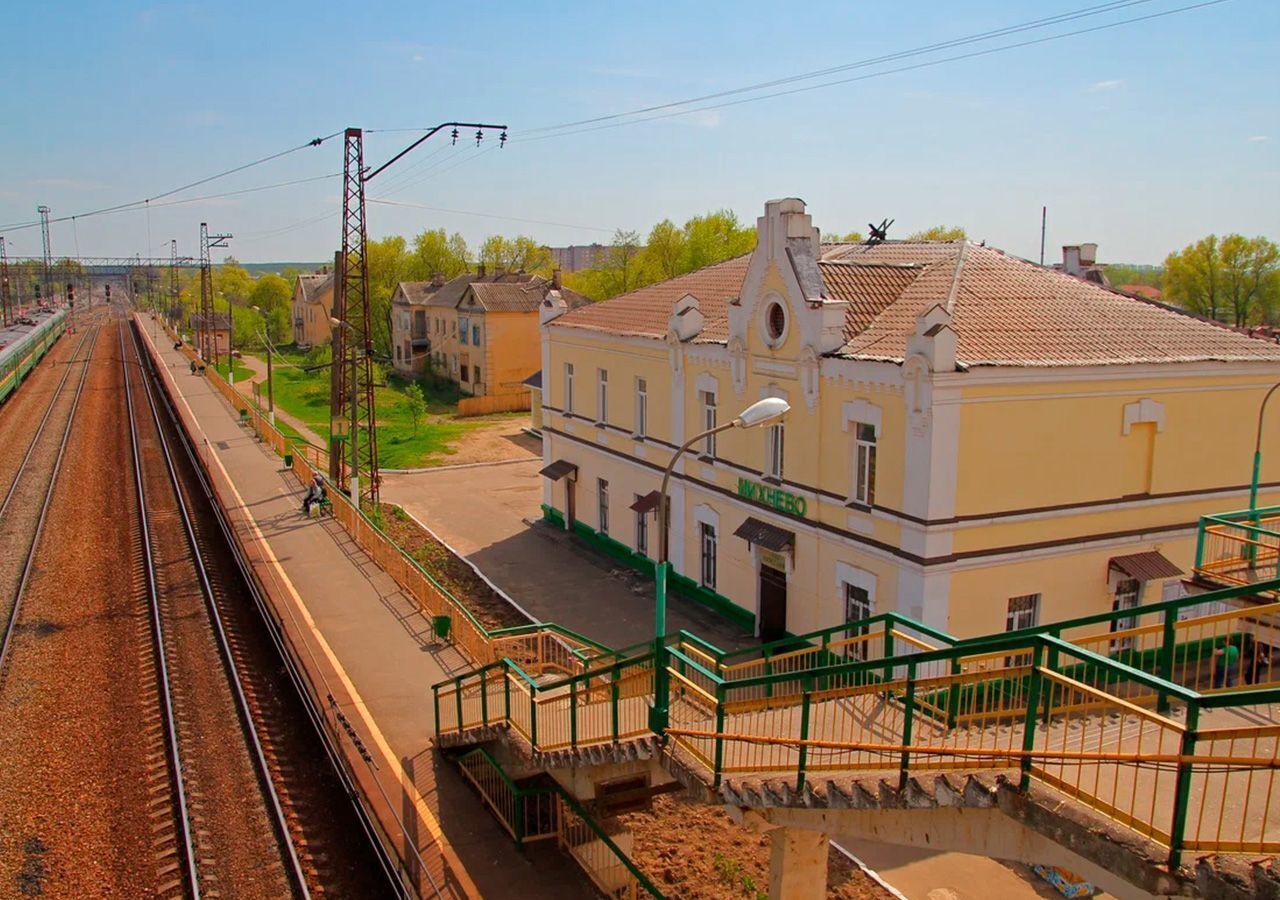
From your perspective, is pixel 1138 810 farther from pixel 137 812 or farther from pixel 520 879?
pixel 137 812

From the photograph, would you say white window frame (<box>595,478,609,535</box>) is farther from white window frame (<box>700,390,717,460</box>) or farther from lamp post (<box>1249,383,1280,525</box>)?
lamp post (<box>1249,383,1280,525</box>)

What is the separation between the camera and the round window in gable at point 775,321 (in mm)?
20453

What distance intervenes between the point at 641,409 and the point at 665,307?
2903 millimetres

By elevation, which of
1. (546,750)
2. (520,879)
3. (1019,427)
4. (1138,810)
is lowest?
(520,879)

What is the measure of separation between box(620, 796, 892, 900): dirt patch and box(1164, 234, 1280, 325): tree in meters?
59.9

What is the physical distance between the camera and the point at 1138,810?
260 inches

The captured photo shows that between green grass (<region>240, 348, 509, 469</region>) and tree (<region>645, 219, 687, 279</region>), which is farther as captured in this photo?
tree (<region>645, 219, 687, 279</region>)

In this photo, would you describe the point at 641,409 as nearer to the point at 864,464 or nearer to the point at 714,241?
the point at 864,464

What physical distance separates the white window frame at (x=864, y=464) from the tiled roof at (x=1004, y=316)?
4.43 ft

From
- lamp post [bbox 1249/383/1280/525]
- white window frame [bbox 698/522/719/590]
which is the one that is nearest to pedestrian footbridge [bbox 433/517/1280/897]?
lamp post [bbox 1249/383/1280/525]

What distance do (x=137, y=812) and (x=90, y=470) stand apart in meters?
25.8

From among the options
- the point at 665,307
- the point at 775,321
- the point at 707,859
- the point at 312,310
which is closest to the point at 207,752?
the point at 707,859

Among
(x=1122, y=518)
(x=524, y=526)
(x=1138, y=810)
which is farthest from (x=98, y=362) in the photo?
(x=1138, y=810)

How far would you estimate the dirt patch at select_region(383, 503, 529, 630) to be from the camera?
77.7 feet
